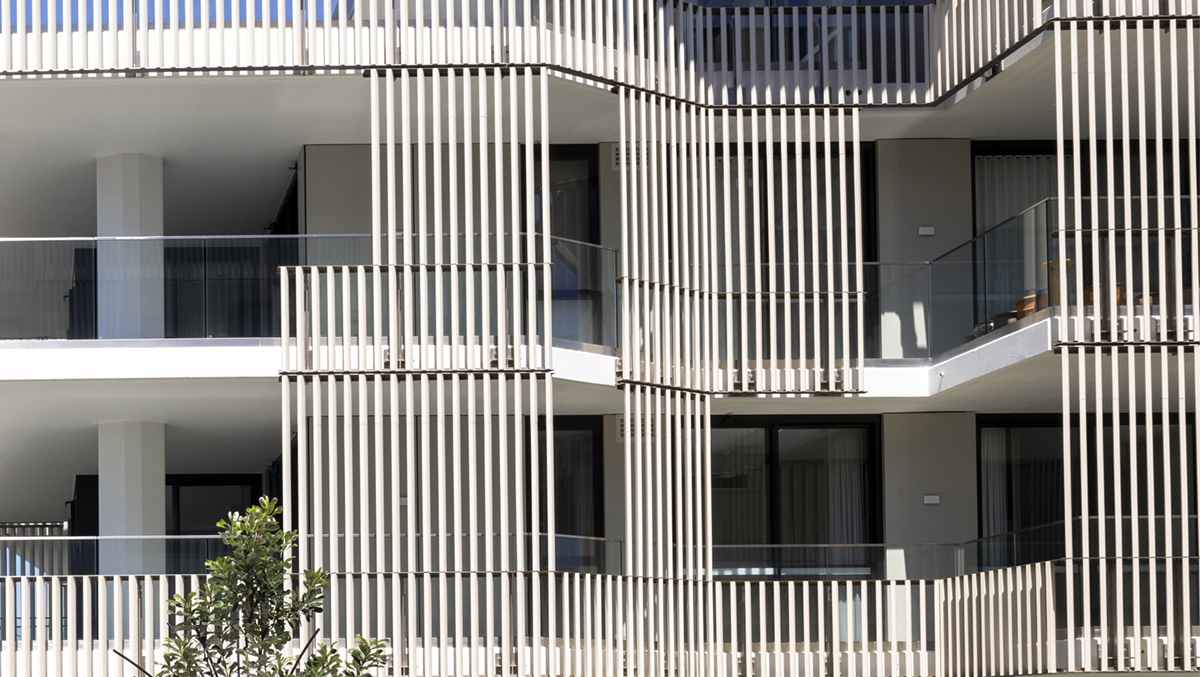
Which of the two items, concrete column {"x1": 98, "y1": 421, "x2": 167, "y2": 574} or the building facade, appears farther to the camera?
concrete column {"x1": 98, "y1": 421, "x2": 167, "y2": 574}

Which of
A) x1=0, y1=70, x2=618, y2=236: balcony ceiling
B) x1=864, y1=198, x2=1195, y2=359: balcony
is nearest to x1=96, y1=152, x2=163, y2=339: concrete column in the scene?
x1=0, y1=70, x2=618, y2=236: balcony ceiling

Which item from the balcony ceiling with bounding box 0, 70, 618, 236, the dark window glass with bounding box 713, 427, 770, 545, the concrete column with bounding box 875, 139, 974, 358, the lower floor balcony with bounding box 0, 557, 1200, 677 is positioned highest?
the balcony ceiling with bounding box 0, 70, 618, 236

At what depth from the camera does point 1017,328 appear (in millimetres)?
17922

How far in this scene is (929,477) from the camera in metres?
20.5

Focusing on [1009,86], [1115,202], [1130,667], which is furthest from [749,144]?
[1130,667]

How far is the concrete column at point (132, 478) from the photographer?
64.8 feet

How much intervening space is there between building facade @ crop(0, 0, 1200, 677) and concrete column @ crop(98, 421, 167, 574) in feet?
0.12

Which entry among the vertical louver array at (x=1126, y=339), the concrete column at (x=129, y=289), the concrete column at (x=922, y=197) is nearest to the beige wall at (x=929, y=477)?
the concrete column at (x=922, y=197)

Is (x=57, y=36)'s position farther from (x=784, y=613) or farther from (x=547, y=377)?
(x=784, y=613)

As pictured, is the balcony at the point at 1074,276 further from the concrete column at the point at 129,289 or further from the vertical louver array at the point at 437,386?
the concrete column at the point at 129,289

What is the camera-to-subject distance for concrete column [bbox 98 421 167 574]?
64.8 ft

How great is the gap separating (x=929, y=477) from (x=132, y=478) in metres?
7.88

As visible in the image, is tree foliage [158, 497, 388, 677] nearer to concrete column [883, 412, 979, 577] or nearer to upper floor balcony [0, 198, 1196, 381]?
upper floor balcony [0, 198, 1196, 381]

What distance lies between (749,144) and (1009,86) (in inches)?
118
